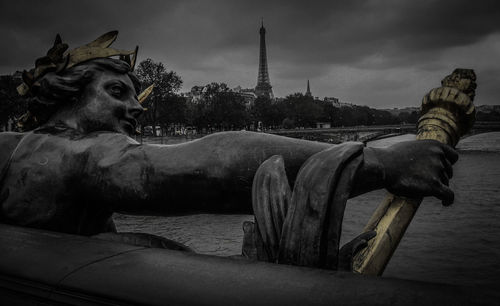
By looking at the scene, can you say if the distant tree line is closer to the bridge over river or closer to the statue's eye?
the bridge over river

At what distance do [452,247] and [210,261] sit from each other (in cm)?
551

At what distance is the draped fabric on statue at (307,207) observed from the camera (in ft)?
4.17

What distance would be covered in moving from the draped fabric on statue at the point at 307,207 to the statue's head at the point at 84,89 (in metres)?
1.08

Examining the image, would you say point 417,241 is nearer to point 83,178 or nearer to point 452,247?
point 452,247

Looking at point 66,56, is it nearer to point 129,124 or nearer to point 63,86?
point 63,86

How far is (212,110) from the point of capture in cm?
5641

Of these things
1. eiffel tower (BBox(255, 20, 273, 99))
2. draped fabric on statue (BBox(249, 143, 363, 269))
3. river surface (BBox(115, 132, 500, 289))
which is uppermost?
eiffel tower (BBox(255, 20, 273, 99))

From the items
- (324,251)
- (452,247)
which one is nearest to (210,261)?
(324,251)

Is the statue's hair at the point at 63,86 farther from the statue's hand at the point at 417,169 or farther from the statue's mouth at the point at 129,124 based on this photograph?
the statue's hand at the point at 417,169

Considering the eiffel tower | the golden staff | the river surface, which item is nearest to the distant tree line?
the river surface

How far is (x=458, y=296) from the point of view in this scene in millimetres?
935

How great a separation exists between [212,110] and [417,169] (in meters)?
55.6

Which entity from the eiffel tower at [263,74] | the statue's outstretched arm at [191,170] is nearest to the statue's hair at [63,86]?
the statue's outstretched arm at [191,170]

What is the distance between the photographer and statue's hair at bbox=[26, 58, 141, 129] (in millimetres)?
2080
